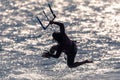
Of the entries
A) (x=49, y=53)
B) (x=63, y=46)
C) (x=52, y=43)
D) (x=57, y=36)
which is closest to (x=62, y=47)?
(x=63, y=46)

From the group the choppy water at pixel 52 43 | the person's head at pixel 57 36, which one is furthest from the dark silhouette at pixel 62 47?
the choppy water at pixel 52 43

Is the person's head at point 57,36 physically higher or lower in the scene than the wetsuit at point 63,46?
higher

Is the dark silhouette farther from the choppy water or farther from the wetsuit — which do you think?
the choppy water

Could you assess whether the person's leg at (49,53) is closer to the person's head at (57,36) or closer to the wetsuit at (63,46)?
the wetsuit at (63,46)

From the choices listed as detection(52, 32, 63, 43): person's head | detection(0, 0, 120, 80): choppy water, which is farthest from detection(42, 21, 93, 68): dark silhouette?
detection(0, 0, 120, 80): choppy water

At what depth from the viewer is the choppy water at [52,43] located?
4625 cm

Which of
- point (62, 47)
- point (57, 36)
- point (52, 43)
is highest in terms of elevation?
point (57, 36)

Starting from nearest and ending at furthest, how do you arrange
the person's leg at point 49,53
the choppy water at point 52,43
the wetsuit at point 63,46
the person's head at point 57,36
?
the person's head at point 57,36, the wetsuit at point 63,46, the person's leg at point 49,53, the choppy water at point 52,43

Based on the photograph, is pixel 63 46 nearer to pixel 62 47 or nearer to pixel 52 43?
pixel 62 47

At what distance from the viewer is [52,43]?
50812 millimetres

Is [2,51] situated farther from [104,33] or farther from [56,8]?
[56,8]

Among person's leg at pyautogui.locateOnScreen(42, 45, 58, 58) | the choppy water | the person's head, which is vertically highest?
the person's head

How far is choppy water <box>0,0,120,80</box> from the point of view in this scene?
152ft

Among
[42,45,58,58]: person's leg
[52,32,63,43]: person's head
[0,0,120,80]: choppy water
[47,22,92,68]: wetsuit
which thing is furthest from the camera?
[0,0,120,80]: choppy water
